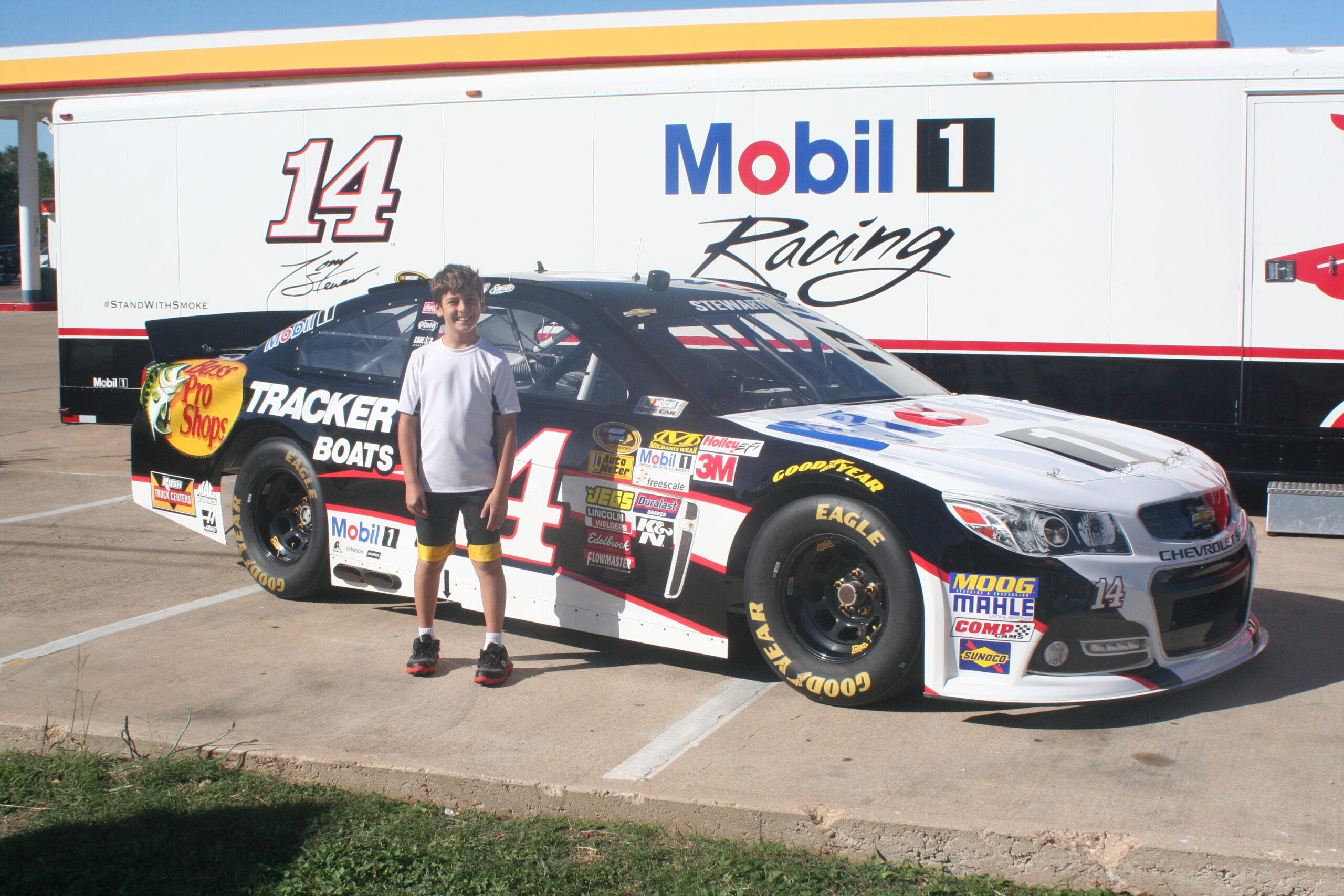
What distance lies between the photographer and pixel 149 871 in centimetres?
303

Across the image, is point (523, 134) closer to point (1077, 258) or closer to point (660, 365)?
point (1077, 258)

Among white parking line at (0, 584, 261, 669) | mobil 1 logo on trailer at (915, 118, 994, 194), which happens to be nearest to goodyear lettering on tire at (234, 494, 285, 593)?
white parking line at (0, 584, 261, 669)

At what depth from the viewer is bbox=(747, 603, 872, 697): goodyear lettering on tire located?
4043mm

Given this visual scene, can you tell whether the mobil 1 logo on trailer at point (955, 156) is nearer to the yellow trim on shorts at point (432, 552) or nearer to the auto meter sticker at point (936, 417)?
the auto meter sticker at point (936, 417)

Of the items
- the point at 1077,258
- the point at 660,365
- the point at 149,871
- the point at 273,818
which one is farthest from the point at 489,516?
the point at 1077,258

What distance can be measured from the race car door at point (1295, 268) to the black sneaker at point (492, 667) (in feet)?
15.8

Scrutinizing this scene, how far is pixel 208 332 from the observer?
30.8 ft

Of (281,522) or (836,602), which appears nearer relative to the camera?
(836,602)

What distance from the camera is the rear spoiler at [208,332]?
9.23 m

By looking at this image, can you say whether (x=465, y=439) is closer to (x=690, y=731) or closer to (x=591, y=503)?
(x=591, y=503)

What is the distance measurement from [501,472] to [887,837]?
6.50 feet

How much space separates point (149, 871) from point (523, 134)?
6.27 m

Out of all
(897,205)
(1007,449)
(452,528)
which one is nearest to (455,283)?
(452,528)
